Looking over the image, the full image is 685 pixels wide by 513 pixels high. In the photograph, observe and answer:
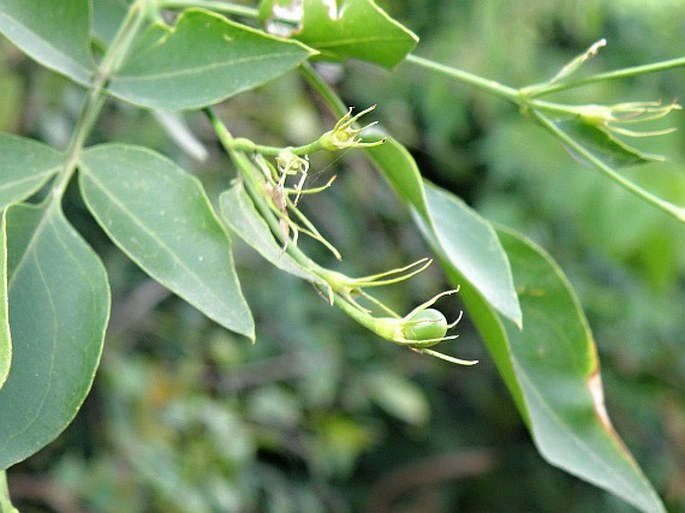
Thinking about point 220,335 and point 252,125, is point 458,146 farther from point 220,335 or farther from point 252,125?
point 220,335

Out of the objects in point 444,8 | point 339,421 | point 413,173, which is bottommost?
point 339,421

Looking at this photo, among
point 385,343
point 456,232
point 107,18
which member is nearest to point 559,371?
point 456,232

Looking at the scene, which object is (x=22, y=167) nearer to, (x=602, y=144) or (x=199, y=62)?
(x=199, y=62)

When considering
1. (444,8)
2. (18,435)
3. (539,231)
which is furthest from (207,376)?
(18,435)

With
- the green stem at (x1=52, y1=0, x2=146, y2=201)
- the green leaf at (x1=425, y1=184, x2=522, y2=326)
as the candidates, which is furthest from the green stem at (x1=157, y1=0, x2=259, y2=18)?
the green leaf at (x1=425, y1=184, x2=522, y2=326)

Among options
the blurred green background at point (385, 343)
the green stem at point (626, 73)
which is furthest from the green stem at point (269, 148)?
the blurred green background at point (385, 343)

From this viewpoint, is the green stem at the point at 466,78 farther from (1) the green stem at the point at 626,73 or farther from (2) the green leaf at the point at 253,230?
(2) the green leaf at the point at 253,230
